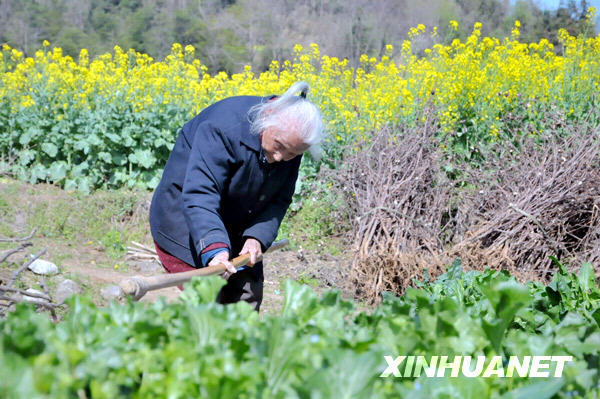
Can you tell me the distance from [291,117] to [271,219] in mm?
731

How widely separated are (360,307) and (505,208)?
1.79 meters

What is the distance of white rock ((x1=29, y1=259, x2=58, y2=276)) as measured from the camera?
5.81 meters

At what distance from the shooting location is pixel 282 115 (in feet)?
10.1

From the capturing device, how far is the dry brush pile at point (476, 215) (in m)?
5.71

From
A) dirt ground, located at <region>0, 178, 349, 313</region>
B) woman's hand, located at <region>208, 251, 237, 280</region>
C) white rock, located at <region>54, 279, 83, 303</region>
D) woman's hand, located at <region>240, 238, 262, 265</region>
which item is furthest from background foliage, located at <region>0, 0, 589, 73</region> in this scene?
woman's hand, located at <region>208, 251, 237, 280</region>

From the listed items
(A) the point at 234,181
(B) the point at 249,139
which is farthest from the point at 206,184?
(B) the point at 249,139

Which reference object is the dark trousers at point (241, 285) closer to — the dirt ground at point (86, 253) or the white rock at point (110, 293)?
the dirt ground at point (86, 253)

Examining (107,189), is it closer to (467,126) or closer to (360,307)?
(360,307)

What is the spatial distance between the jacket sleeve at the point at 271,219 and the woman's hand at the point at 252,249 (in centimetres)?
3

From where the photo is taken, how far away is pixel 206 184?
10.00ft

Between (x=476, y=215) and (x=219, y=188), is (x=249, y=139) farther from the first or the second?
(x=476, y=215)

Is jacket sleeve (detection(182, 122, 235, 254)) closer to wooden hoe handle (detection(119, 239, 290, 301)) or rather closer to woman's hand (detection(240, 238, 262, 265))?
woman's hand (detection(240, 238, 262, 265))

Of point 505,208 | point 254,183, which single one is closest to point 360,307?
point 505,208

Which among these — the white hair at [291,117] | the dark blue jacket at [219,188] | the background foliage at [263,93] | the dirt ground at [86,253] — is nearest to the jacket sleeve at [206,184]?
the dark blue jacket at [219,188]
